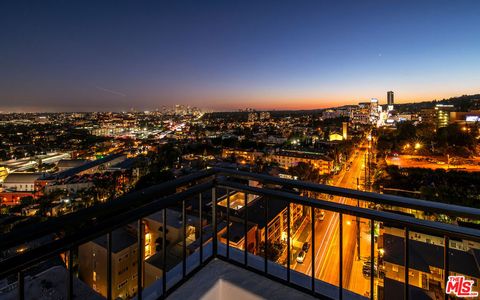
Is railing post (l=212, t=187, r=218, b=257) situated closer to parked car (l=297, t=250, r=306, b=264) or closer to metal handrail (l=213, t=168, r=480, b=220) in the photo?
metal handrail (l=213, t=168, r=480, b=220)

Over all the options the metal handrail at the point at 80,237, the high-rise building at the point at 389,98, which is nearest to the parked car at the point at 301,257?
the metal handrail at the point at 80,237

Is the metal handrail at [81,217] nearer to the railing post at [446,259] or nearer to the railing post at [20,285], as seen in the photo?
the railing post at [20,285]

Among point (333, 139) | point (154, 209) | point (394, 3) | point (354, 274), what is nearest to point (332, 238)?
point (354, 274)

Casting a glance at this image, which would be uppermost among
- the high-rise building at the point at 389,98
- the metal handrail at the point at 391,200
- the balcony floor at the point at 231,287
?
the high-rise building at the point at 389,98

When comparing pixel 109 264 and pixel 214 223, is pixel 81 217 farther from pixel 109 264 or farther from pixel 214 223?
pixel 214 223

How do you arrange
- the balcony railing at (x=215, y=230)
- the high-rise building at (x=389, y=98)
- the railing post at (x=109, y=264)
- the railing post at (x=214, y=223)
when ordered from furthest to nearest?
the high-rise building at (x=389, y=98) < the railing post at (x=214, y=223) < the railing post at (x=109, y=264) < the balcony railing at (x=215, y=230)

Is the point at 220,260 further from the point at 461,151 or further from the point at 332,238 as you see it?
the point at 461,151

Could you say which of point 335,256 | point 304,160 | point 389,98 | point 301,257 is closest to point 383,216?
point 301,257

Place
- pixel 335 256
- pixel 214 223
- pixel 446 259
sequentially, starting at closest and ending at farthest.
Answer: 1. pixel 446 259
2. pixel 214 223
3. pixel 335 256

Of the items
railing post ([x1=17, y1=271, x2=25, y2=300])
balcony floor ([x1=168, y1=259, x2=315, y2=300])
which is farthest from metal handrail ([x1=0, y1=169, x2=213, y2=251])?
balcony floor ([x1=168, y1=259, x2=315, y2=300])
